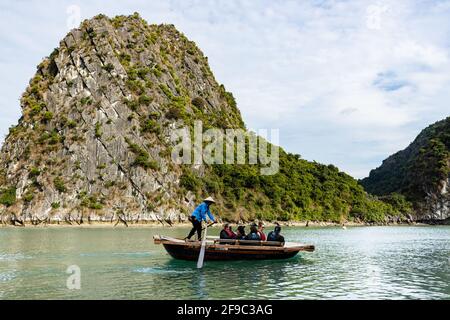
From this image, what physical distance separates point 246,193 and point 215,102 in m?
39.1

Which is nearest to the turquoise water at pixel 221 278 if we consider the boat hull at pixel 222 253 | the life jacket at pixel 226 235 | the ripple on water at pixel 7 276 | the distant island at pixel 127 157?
the ripple on water at pixel 7 276

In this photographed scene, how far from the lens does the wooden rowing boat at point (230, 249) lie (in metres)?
25.2

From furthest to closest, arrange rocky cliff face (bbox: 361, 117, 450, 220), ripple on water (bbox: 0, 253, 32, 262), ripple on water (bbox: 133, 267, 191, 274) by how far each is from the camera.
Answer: rocky cliff face (bbox: 361, 117, 450, 220)
ripple on water (bbox: 0, 253, 32, 262)
ripple on water (bbox: 133, 267, 191, 274)

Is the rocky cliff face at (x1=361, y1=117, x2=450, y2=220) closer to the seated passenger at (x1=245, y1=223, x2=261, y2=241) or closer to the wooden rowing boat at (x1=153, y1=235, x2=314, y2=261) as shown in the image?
the wooden rowing boat at (x1=153, y1=235, x2=314, y2=261)

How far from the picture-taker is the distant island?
8894cm

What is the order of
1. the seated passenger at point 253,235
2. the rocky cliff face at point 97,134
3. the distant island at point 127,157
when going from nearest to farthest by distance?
the seated passenger at point 253,235 → the rocky cliff face at point 97,134 → the distant island at point 127,157

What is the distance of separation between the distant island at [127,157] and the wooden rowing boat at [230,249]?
63440 mm


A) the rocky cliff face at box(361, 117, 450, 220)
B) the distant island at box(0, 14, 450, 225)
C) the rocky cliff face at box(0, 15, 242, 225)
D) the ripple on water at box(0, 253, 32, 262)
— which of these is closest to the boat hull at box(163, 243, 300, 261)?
the ripple on water at box(0, 253, 32, 262)

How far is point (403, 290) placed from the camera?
18.7 meters

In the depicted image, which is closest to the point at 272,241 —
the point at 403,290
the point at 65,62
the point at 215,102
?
the point at 403,290

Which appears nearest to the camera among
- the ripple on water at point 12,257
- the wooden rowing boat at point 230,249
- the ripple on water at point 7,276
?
the ripple on water at point 7,276

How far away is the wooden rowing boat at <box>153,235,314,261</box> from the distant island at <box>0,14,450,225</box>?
63.4m

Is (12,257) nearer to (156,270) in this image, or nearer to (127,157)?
(156,270)

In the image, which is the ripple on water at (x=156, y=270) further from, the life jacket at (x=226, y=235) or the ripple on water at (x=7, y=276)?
the ripple on water at (x=7, y=276)
